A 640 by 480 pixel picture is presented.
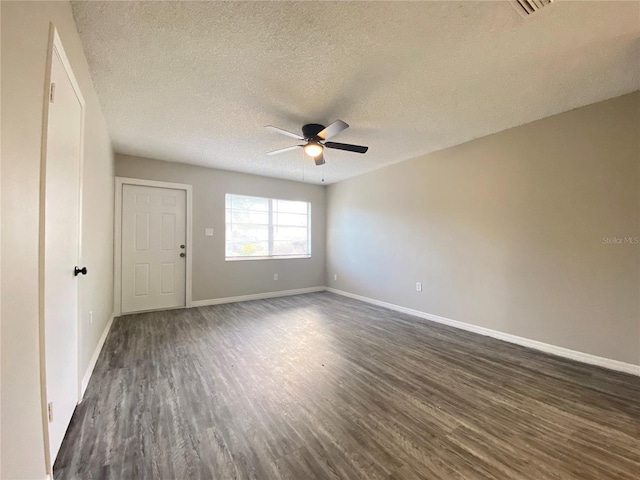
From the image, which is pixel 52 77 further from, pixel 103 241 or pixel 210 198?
pixel 210 198

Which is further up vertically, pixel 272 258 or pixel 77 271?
pixel 77 271

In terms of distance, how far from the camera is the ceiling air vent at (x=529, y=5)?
1426 millimetres

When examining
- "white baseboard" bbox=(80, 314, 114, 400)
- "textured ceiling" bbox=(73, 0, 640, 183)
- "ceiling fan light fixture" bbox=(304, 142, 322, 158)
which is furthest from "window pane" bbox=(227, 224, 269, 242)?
"ceiling fan light fixture" bbox=(304, 142, 322, 158)

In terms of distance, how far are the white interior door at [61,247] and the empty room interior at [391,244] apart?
1.0 inches

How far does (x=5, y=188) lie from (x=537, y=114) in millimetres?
4007

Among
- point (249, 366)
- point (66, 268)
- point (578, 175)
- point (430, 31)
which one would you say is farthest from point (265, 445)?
point (578, 175)

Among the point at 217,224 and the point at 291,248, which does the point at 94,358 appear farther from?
the point at 291,248

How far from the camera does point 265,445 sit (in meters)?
1.51

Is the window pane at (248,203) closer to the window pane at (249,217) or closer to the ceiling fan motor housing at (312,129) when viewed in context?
the window pane at (249,217)

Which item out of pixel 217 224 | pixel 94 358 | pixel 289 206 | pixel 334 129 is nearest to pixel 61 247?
pixel 94 358

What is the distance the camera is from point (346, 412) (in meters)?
1.81

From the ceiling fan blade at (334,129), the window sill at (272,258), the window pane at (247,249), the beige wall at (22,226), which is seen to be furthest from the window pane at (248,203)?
the beige wall at (22,226)

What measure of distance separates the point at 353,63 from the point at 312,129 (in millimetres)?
918

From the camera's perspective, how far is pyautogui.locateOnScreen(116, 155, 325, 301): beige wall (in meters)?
4.32
